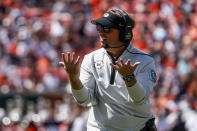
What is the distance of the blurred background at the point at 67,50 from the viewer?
41.7 feet

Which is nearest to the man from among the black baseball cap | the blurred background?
the black baseball cap

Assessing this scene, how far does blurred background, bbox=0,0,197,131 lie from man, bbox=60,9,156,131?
4951 mm

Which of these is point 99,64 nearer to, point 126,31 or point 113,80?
point 113,80

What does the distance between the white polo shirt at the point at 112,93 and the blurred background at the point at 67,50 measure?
194 inches

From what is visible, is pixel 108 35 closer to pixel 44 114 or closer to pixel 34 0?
pixel 44 114

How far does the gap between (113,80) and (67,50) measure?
432 inches

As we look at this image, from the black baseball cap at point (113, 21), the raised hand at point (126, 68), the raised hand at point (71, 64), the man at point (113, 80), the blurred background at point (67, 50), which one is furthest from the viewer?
the blurred background at point (67, 50)

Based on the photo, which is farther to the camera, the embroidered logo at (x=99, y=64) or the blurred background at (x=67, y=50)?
the blurred background at (x=67, y=50)

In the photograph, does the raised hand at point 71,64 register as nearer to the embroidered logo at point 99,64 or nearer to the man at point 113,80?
the man at point 113,80

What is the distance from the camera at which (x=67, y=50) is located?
1675 cm

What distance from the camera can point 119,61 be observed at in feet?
19.2

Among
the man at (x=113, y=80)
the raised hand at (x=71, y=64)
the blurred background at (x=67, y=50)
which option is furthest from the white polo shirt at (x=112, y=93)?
the blurred background at (x=67, y=50)

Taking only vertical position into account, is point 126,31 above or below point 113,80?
above

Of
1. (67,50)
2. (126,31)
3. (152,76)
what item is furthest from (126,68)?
(67,50)
